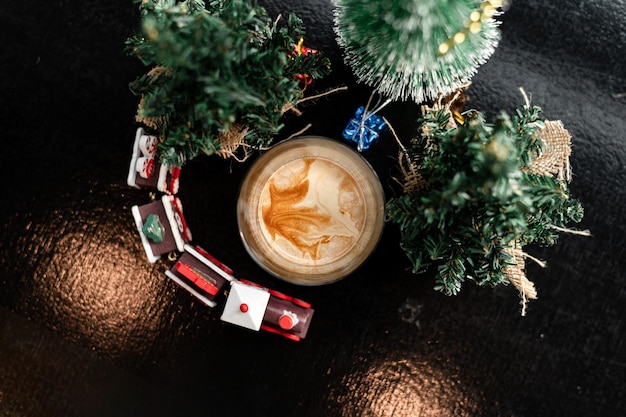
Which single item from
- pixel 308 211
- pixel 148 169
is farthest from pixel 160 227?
pixel 308 211

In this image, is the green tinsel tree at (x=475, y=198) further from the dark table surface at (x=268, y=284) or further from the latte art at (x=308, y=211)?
the dark table surface at (x=268, y=284)

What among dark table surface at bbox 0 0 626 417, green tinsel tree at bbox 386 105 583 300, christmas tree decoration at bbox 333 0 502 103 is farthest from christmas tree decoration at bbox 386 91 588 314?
dark table surface at bbox 0 0 626 417

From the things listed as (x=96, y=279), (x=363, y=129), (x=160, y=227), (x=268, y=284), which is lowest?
(x=96, y=279)

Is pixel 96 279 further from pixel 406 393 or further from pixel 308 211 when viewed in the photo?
pixel 406 393

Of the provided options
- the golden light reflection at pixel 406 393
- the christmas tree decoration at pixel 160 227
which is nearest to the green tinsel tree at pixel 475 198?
the golden light reflection at pixel 406 393

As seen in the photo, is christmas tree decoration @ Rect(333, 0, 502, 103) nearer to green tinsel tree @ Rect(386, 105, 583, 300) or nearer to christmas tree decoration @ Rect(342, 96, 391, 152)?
green tinsel tree @ Rect(386, 105, 583, 300)
